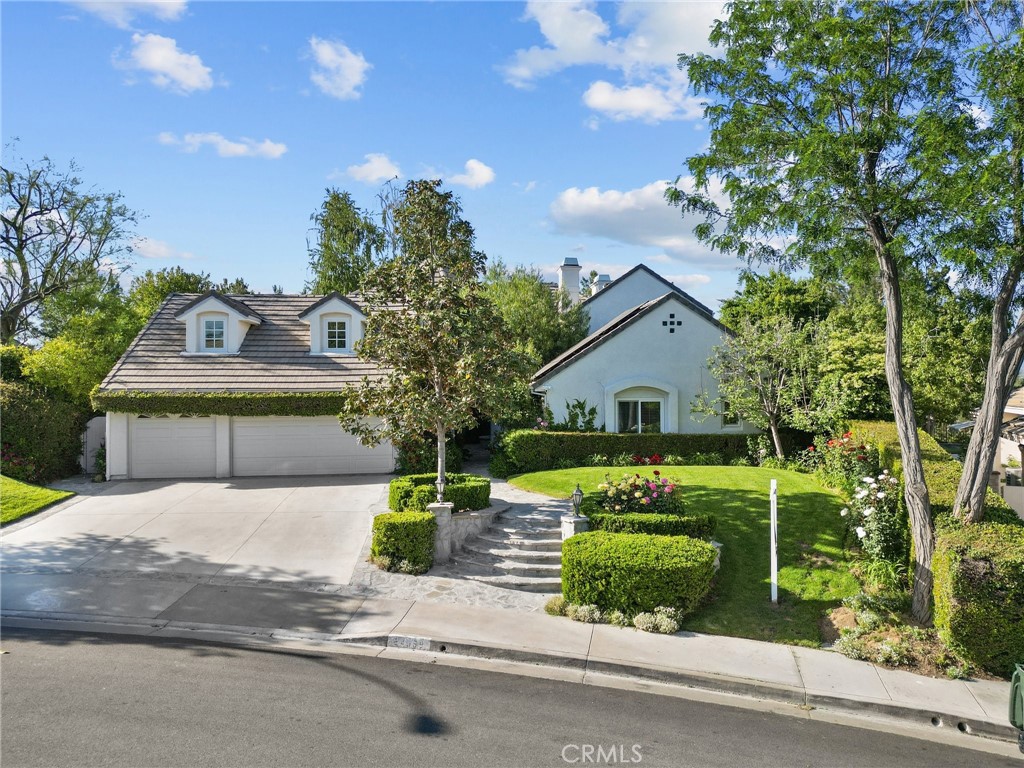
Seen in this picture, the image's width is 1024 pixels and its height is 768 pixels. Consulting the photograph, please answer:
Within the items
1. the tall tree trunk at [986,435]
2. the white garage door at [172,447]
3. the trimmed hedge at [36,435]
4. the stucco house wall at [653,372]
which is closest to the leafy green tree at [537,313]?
the stucco house wall at [653,372]

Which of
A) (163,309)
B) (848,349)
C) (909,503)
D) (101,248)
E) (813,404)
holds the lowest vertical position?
(909,503)

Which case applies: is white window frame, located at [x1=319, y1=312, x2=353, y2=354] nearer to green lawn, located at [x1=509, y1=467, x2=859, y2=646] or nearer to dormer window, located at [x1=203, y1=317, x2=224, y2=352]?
dormer window, located at [x1=203, y1=317, x2=224, y2=352]

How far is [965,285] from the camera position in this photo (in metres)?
10.2

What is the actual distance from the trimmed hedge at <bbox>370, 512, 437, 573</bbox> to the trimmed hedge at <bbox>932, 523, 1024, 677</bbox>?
8.20 metres

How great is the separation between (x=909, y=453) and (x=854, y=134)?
4974mm

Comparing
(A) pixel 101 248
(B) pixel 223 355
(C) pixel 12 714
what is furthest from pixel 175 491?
(A) pixel 101 248

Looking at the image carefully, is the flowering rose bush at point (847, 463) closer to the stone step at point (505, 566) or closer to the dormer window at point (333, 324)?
the stone step at point (505, 566)

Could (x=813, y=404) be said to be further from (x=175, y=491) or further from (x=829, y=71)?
(x=175, y=491)

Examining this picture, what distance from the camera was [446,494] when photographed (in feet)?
44.5

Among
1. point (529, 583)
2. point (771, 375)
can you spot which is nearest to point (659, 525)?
point (529, 583)

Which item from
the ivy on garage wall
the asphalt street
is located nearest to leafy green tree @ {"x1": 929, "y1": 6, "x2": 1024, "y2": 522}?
the asphalt street

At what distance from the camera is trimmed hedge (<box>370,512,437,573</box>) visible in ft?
39.9

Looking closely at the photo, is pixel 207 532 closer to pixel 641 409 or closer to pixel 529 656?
pixel 529 656

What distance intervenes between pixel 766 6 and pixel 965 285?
5.52 metres
